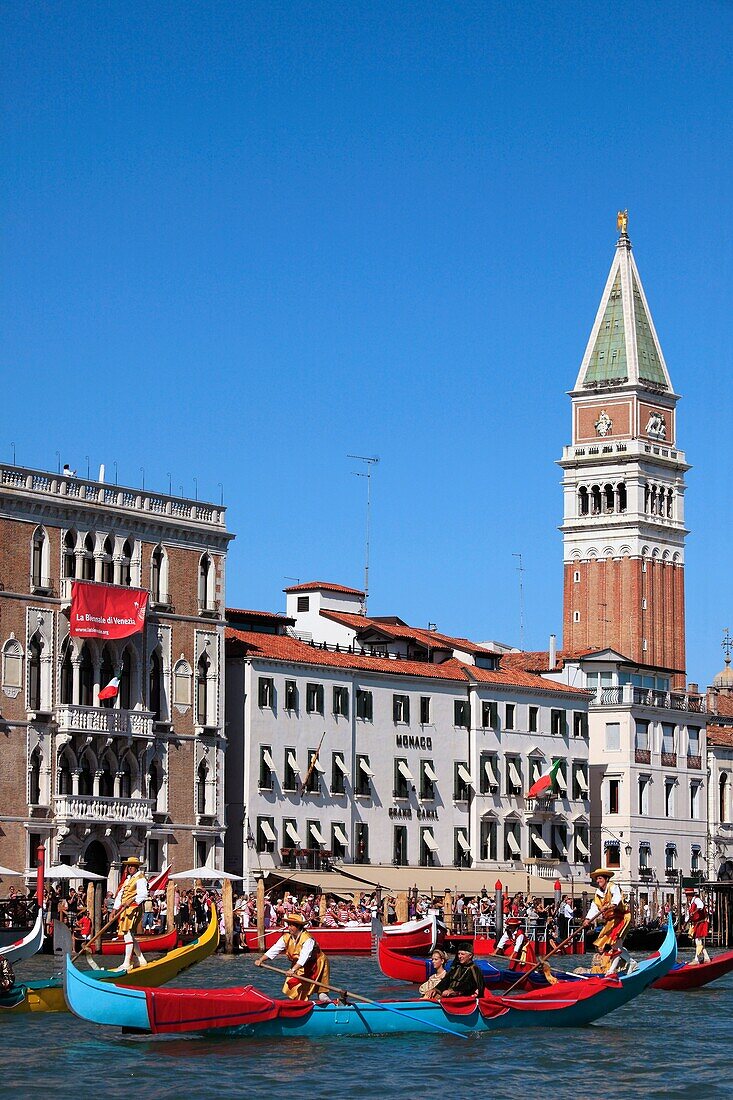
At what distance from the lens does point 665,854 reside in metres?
108

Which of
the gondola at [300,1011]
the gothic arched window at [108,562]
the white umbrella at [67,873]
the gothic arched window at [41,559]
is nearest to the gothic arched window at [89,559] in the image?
the gothic arched window at [108,562]

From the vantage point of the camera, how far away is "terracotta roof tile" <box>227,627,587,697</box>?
8756cm

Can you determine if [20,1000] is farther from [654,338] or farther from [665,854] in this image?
[654,338]

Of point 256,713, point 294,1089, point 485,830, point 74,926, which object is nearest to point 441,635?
point 485,830

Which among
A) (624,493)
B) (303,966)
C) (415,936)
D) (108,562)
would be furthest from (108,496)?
(624,493)

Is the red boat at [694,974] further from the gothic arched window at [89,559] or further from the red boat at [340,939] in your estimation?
the gothic arched window at [89,559]

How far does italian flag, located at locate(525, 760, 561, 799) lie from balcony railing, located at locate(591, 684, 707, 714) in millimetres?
7490

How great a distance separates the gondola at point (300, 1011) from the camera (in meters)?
38.2

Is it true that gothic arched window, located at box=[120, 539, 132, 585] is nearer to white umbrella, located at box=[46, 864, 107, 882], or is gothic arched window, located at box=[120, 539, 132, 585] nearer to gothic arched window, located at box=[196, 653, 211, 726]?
gothic arched window, located at box=[196, 653, 211, 726]

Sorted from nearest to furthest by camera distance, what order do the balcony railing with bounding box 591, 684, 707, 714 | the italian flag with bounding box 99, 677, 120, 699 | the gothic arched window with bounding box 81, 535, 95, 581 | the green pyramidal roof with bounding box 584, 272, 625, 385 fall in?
the italian flag with bounding box 99, 677, 120, 699
the gothic arched window with bounding box 81, 535, 95, 581
the balcony railing with bounding box 591, 684, 707, 714
the green pyramidal roof with bounding box 584, 272, 625, 385

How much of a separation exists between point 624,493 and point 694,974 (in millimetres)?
79606

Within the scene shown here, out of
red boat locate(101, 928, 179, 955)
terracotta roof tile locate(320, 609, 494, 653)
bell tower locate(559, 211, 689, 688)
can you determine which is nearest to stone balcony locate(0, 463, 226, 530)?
→ terracotta roof tile locate(320, 609, 494, 653)

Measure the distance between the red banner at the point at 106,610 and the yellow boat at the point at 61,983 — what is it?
35.3m

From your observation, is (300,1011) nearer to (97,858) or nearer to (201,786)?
(97,858)
